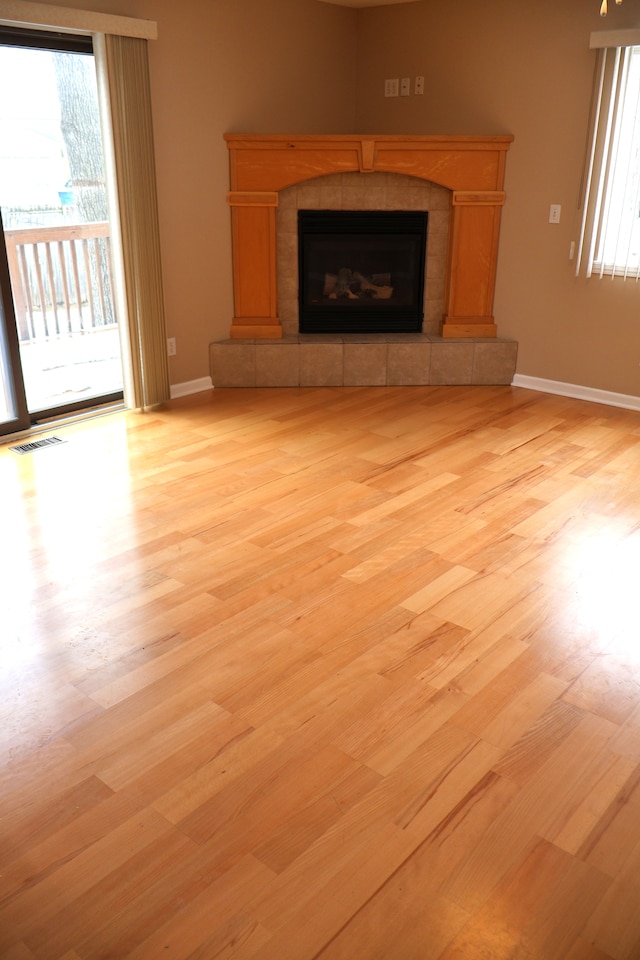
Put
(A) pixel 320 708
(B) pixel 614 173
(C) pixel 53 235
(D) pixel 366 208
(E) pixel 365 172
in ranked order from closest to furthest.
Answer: (A) pixel 320 708 → (C) pixel 53 235 → (B) pixel 614 173 → (E) pixel 365 172 → (D) pixel 366 208

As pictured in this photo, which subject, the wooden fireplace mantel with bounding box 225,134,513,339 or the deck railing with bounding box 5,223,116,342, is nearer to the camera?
the deck railing with bounding box 5,223,116,342

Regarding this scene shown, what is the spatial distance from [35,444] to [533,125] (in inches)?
139

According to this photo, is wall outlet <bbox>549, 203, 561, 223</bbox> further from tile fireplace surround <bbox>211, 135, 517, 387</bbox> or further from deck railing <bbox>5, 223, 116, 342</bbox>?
deck railing <bbox>5, 223, 116, 342</bbox>

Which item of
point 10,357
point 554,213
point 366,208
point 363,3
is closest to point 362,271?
point 366,208

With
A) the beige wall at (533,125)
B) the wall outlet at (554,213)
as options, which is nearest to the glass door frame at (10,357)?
the beige wall at (533,125)

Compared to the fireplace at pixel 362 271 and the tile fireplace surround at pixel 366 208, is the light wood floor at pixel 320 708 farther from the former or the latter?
the fireplace at pixel 362 271

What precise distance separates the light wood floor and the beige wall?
51.5 inches

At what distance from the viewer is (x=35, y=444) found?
14.1 ft

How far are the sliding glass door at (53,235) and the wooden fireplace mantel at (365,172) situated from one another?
90 cm

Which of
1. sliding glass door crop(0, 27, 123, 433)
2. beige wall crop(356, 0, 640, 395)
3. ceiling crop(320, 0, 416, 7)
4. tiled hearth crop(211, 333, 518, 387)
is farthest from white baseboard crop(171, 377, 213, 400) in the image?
ceiling crop(320, 0, 416, 7)

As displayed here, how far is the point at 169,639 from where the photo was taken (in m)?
2.56

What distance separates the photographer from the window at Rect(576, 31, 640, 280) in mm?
4512

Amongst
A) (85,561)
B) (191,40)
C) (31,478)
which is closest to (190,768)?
(85,561)

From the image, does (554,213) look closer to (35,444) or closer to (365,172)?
(365,172)
